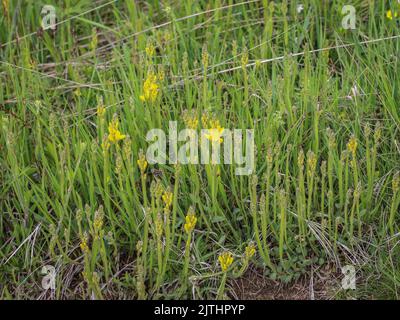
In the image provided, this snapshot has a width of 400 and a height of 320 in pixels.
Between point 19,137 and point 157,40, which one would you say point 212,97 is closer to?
point 157,40

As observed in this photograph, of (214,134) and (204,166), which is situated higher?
(214,134)

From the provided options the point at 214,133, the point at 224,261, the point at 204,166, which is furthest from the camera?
the point at 204,166

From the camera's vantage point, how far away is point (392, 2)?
3414 mm

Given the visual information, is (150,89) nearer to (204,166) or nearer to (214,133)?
(214,133)

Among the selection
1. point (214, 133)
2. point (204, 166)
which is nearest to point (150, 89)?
point (214, 133)

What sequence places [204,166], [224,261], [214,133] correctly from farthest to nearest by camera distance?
[204,166] → [214,133] → [224,261]

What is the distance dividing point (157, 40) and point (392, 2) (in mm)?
1153

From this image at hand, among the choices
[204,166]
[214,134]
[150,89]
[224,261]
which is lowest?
[224,261]

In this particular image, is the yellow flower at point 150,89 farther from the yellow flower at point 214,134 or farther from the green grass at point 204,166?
the yellow flower at point 214,134

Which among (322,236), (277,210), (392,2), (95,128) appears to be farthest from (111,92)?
(392,2)

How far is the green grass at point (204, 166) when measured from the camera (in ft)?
8.52

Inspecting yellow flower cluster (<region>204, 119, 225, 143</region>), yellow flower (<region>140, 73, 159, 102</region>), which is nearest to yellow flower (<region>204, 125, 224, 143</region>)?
yellow flower cluster (<region>204, 119, 225, 143</region>)

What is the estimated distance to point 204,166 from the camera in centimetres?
288
